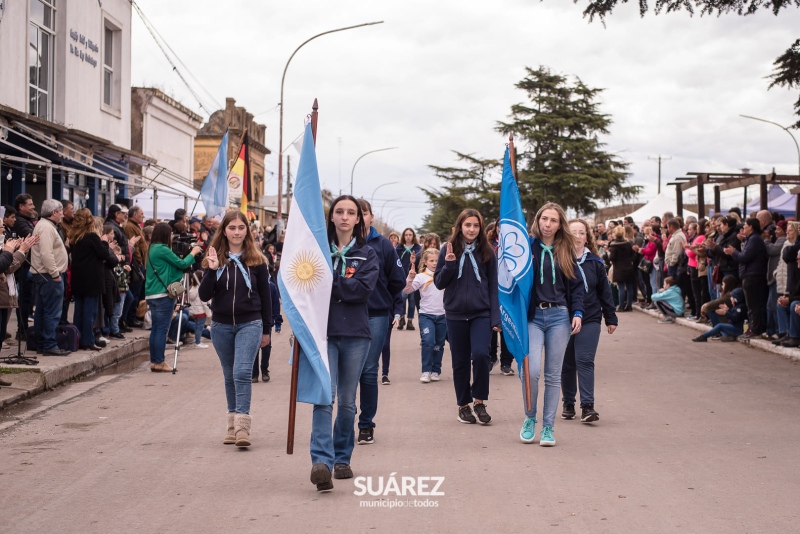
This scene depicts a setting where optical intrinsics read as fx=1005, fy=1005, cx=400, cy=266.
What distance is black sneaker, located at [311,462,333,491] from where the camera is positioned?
6.27 meters

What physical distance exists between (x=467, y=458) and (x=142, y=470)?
7.72 feet

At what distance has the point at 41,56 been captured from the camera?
2245 cm

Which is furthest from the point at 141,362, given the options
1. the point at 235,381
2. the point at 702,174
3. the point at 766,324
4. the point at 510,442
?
the point at 702,174

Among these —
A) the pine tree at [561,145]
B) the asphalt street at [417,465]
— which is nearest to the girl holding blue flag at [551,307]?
the asphalt street at [417,465]

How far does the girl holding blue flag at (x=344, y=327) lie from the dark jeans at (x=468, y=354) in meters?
2.51

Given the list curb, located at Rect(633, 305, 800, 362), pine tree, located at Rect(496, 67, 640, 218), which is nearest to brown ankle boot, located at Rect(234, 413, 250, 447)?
curb, located at Rect(633, 305, 800, 362)

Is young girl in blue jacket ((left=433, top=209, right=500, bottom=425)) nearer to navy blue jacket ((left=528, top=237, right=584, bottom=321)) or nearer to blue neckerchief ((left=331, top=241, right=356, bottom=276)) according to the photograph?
navy blue jacket ((left=528, top=237, right=584, bottom=321))

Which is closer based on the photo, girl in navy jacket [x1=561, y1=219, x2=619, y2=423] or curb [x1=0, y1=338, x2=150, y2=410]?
girl in navy jacket [x1=561, y1=219, x2=619, y2=423]

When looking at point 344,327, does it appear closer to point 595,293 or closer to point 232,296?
point 232,296

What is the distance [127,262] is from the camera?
15.7m

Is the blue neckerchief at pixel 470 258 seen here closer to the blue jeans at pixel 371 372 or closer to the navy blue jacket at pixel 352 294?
the blue jeans at pixel 371 372

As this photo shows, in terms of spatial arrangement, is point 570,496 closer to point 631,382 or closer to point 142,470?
point 142,470

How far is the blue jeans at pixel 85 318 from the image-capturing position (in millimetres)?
13773

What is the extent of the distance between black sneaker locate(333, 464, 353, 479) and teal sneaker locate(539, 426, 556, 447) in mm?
1883
